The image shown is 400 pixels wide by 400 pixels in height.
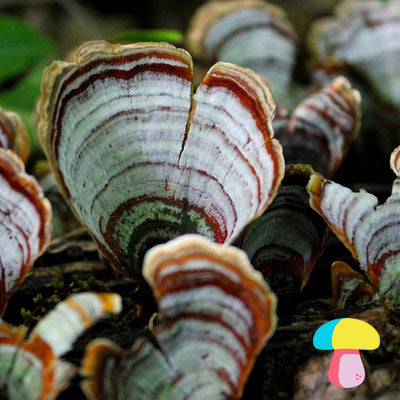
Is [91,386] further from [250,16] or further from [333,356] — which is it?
[250,16]

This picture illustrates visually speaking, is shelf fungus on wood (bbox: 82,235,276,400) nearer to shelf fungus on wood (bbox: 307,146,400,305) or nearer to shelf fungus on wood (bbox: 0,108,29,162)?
shelf fungus on wood (bbox: 307,146,400,305)

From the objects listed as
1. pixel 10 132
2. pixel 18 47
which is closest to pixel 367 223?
pixel 10 132

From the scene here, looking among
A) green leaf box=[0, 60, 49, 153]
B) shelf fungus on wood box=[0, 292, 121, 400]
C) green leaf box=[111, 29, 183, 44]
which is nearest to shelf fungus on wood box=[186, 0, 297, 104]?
green leaf box=[111, 29, 183, 44]

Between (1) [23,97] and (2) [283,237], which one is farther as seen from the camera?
(1) [23,97]

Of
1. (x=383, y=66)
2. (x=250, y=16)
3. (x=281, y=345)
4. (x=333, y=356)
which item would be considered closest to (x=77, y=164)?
(x=281, y=345)

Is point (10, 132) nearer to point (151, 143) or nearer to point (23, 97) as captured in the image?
point (151, 143)
